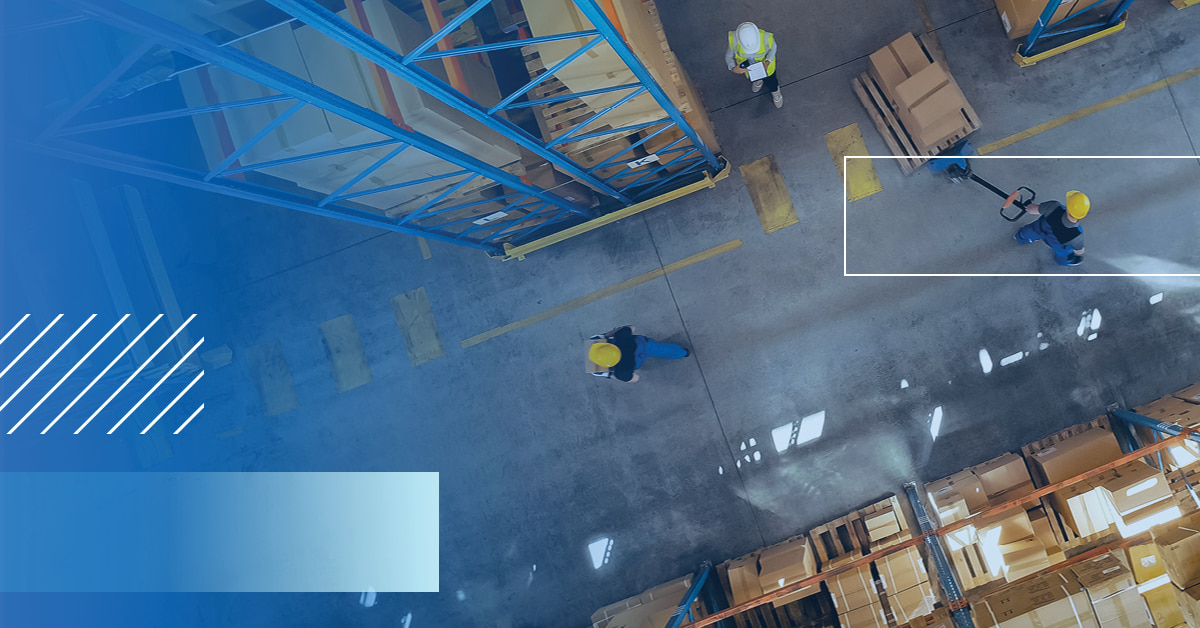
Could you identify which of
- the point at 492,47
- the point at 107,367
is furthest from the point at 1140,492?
the point at 107,367

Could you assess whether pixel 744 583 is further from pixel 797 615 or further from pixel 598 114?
pixel 598 114

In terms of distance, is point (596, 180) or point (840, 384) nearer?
point (596, 180)

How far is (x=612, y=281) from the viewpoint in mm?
8688

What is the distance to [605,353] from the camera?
Answer: 749cm

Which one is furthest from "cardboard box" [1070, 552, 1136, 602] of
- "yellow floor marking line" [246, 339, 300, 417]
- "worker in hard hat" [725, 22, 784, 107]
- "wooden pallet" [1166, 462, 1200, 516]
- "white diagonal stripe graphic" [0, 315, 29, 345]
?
"white diagonal stripe graphic" [0, 315, 29, 345]

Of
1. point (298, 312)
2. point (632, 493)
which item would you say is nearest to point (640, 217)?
point (632, 493)

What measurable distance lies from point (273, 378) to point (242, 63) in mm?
6585

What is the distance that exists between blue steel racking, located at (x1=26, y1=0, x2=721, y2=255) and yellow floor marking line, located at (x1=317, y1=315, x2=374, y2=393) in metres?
2.35

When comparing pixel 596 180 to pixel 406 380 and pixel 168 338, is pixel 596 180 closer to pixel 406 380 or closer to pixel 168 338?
pixel 406 380

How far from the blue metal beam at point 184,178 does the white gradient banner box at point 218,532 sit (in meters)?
4.26

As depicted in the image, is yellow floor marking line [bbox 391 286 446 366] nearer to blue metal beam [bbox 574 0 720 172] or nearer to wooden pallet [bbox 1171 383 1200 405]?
blue metal beam [bbox 574 0 720 172]

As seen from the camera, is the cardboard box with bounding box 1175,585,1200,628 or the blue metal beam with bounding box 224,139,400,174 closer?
the blue metal beam with bounding box 224,139,400,174

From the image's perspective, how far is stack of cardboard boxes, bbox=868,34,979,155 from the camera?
7.45 meters

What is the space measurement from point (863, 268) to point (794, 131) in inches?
77.7
